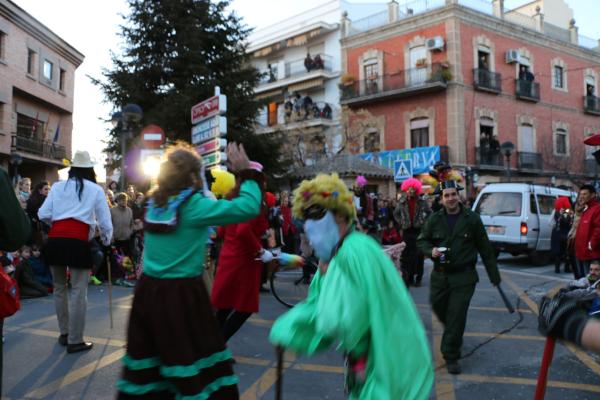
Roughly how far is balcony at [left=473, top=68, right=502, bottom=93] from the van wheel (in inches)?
641

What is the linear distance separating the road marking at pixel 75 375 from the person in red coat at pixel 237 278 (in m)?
1.22

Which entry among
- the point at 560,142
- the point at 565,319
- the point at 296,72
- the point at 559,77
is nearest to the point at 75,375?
the point at 565,319

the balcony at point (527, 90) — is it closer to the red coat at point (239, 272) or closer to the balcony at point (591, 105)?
the balcony at point (591, 105)

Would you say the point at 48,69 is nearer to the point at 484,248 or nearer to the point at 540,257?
the point at 540,257

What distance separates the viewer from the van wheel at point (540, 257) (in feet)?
42.1

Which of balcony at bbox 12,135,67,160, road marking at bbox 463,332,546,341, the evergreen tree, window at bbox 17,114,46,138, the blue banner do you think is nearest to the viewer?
road marking at bbox 463,332,546,341

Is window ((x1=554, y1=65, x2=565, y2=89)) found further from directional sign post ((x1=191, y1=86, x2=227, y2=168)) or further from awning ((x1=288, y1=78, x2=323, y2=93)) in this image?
directional sign post ((x1=191, y1=86, x2=227, y2=168))

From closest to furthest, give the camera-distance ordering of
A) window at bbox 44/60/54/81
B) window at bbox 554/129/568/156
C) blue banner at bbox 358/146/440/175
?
blue banner at bbox 358/146/440/175
window at bbox 44/60/54/81
window at bbox 554/129/568/156

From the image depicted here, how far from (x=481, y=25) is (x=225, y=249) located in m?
27.3

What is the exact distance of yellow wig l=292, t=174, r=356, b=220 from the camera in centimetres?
267

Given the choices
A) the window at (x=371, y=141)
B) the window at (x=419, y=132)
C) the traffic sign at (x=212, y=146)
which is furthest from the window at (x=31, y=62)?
the traffic sign at (x=212, y=146)

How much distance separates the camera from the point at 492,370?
4730 mm

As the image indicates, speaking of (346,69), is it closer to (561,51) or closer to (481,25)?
(481,25)

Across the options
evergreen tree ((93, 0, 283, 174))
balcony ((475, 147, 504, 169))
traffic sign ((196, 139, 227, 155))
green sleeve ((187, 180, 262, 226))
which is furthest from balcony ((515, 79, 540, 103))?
green sleeve ((187, 180, 262, 226))
